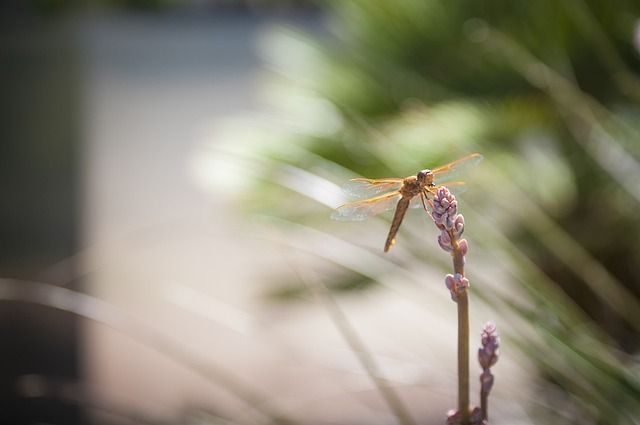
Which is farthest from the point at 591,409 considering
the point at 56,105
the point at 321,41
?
the point at 56,105

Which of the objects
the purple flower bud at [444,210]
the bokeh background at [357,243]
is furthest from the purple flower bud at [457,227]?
the bokeh background at [357,243]

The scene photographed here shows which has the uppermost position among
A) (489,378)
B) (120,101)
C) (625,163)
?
(120,101)

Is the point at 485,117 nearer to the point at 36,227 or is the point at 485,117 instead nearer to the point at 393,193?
the point at 393,193

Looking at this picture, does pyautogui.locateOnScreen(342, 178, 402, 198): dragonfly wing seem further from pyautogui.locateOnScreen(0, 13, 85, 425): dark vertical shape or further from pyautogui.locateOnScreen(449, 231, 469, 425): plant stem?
pyautogui.locateOnScreen(0, 13, 85, 425): dark vertical shape

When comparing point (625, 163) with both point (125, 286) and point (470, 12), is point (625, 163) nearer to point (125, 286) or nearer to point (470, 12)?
point (470, 12)

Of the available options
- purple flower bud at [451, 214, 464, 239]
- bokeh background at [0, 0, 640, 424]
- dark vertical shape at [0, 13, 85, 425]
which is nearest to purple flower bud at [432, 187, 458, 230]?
purple flower bud at [451, 214, 464, 239]

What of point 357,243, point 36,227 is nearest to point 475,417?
point 357,243
